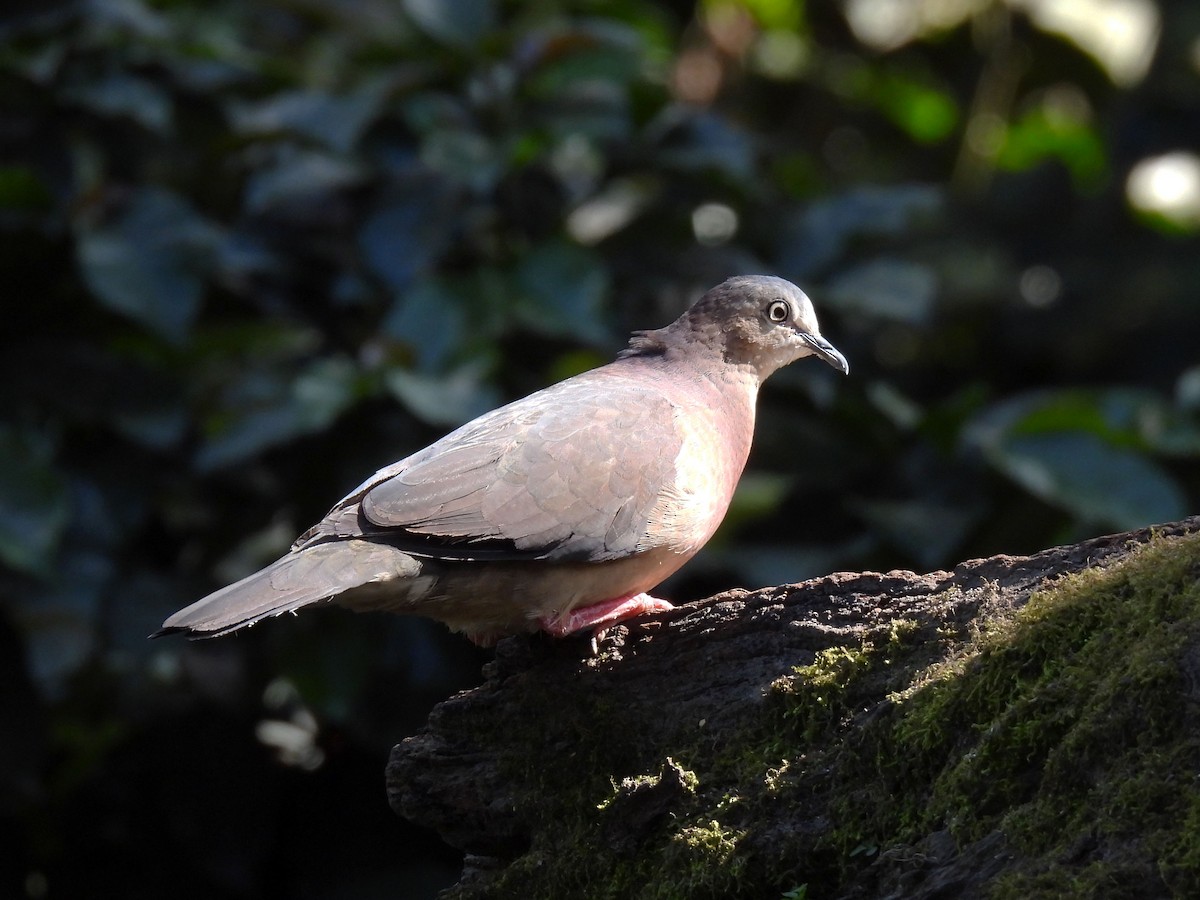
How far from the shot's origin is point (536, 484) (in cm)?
385

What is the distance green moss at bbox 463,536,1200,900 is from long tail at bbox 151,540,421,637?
1.90ft

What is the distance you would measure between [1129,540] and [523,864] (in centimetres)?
158

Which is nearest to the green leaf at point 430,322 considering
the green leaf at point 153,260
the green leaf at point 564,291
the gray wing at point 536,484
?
the green leaf at point 564,291

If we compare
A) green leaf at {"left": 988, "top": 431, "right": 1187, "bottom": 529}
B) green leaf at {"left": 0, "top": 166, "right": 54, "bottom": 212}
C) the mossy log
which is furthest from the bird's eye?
green leaf at {"left": 0, "top": 166, "right": 54, "bottom": 212}

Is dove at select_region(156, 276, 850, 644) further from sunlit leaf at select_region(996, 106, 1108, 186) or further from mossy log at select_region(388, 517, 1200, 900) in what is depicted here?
sunlit leaf at select_region(996, 106, 1108, 186)

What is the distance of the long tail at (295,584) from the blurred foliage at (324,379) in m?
1.85

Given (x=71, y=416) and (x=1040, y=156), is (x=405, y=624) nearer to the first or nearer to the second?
(x=71, y=416)

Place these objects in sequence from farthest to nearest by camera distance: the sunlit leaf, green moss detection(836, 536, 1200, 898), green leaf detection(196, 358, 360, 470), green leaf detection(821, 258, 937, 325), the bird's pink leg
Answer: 1. the sunlit leaf
2. green leaf detection(821, 258, 937, 325)
3. green leaf detection(196, 358, 360, 470)
4. the bird's pink leg
5. green moss detection(836, 536, 1200, 898)

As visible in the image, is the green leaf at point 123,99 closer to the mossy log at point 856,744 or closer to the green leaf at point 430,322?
the green leaf at point 430,322

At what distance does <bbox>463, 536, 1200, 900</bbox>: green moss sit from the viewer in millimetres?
2547

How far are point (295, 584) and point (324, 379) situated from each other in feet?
7.92

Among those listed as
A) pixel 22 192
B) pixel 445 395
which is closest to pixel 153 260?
pixel 22 192

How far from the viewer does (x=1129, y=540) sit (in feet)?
10.1

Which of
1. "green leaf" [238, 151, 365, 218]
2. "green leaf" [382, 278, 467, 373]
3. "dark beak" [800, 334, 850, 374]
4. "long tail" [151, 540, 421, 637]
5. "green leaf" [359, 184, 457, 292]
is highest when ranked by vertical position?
"green leaf" [238, 151, 365, 218]
